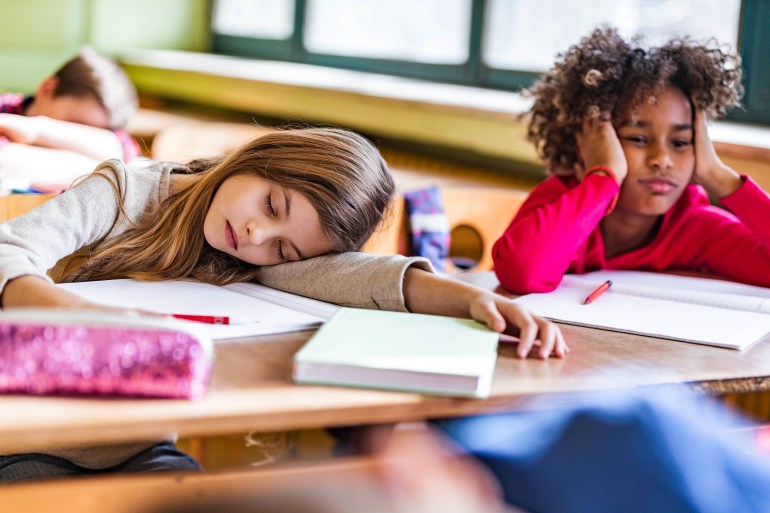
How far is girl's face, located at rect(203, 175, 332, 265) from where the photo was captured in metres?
1.37

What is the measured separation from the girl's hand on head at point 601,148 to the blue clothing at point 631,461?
747 millimetres

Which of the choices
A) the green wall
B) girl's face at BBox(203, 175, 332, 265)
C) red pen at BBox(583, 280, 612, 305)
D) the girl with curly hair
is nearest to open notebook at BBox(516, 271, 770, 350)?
red pen at BBox(583, 280, 612, 305)

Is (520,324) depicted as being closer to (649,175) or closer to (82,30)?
(649,175)

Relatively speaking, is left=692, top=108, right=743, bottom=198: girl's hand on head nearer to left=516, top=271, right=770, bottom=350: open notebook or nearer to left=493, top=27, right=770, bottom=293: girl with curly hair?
left=493, top=27, right=770, bottom=293: girl with curly hair

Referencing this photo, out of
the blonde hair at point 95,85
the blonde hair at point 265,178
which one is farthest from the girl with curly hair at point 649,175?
the blonde hair at point 95,85

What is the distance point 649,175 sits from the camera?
5.88 ft

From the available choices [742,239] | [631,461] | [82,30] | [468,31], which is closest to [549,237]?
[742,239]

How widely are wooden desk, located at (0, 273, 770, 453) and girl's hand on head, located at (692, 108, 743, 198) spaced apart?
0.65m

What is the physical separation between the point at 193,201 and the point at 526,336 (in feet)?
1.86

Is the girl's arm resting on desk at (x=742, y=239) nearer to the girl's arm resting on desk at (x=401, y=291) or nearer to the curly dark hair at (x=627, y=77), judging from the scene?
the curly dark hair at (x=627, y=77)

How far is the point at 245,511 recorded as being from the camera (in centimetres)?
93

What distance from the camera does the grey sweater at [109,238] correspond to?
1.20m

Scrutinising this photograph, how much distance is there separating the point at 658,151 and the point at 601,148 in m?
0.11

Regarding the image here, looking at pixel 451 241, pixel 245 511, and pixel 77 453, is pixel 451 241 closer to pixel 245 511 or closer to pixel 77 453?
pixel 77 453
